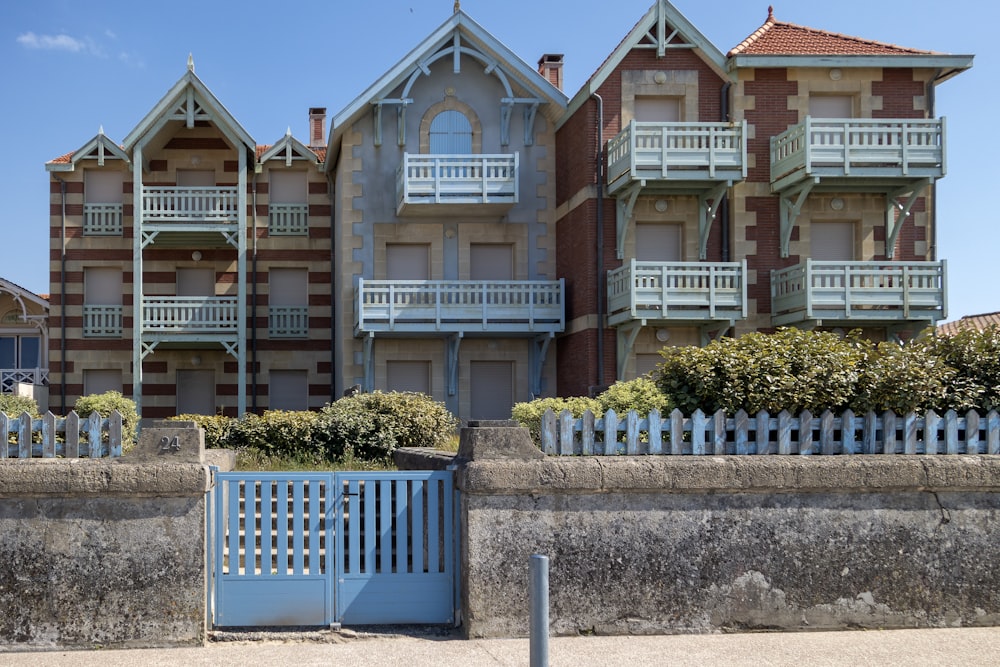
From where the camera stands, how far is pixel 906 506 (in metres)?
8.30

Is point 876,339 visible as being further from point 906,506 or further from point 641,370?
point 906,506

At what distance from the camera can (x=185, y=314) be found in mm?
23906

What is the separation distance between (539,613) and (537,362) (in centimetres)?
1798

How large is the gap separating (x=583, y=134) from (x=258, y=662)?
16.8 m

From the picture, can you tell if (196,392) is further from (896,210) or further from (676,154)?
(896,210)

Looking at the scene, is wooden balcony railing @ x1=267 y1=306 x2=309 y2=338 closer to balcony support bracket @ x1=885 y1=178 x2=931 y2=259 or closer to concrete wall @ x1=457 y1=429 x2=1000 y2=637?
balcony support bracket @ x1=885 y1=178 x2=931 y2=259

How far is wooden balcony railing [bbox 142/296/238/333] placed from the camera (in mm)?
23844

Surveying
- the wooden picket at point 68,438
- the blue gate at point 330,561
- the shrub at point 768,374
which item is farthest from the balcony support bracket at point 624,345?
the wooden picket at point 68,438

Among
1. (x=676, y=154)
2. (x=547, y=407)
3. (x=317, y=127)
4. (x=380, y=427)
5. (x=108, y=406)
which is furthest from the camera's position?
(x=317, y=127)

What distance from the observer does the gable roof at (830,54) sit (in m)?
21.8

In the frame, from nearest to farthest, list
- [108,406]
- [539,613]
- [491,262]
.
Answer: [539,613] → [108,406] → [491,262]

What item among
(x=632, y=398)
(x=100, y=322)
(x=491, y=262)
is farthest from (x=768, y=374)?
(x=100, y=322)

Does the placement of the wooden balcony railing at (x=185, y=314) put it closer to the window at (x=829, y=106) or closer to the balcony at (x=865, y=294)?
the balcony at (x=865, y=294)

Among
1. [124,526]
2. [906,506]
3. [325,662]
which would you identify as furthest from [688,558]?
[124,526]
